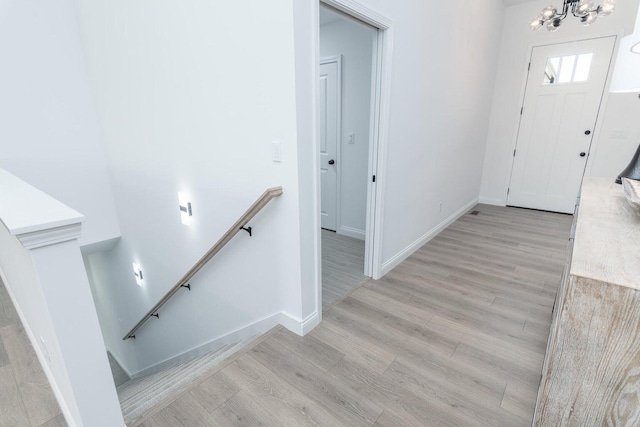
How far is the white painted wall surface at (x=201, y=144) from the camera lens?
67.9 inches

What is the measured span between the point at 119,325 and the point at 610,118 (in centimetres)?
763

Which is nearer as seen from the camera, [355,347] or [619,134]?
[355,347]

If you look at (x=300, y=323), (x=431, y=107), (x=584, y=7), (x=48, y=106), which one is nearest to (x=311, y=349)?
(x=300, y=323)

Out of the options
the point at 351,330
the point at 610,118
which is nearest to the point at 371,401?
the point at 351,330

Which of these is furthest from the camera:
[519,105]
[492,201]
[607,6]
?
[492,201]

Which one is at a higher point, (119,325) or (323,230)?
(323,230)

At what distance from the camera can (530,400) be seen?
4.94ft

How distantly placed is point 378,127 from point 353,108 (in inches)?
50.8

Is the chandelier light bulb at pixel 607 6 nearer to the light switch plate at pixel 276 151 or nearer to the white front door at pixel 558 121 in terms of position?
the white front door at pixel 558 121

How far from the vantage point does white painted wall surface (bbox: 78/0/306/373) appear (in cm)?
172

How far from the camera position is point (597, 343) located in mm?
749

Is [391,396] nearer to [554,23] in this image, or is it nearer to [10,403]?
[10,403]

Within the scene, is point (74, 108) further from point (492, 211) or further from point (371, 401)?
point (492, 211)

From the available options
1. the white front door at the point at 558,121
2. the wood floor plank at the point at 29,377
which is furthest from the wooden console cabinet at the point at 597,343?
the white front door at the point at 558,121
